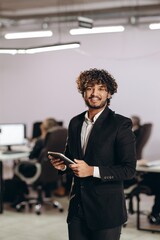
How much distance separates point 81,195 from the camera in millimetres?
2211

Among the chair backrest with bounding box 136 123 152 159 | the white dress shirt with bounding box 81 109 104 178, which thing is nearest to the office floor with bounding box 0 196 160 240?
the chair backrest with bounding box 136 123 152 159

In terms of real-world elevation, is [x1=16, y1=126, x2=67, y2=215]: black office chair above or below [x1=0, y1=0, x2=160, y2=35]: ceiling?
below

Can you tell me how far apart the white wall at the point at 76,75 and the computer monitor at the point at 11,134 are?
2950mm

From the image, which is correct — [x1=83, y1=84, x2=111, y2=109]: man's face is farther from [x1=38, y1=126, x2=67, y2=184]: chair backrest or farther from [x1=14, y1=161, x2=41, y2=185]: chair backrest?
[x1=14, y1=161, x2=41, y2=185]: chair backrest

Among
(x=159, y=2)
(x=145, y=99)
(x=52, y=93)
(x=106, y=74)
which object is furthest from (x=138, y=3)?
(x=106, y=74)

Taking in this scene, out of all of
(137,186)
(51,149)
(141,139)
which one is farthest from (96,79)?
(141,139)

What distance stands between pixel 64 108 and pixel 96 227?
749cm

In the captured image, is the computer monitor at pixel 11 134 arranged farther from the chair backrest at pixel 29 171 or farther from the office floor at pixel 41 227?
the office floor at pixel 41 227

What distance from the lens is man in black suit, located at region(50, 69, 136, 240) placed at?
7.12 ft

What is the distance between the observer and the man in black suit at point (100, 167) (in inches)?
85.4

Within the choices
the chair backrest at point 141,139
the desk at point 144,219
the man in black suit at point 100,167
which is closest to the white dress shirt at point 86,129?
the man in black suit at point 100,167

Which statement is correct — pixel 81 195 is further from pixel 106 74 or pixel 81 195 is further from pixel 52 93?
pixel 52 93

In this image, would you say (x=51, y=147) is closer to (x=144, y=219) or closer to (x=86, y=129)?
(x=144, y=219)

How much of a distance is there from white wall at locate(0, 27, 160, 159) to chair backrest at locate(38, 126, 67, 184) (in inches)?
135
